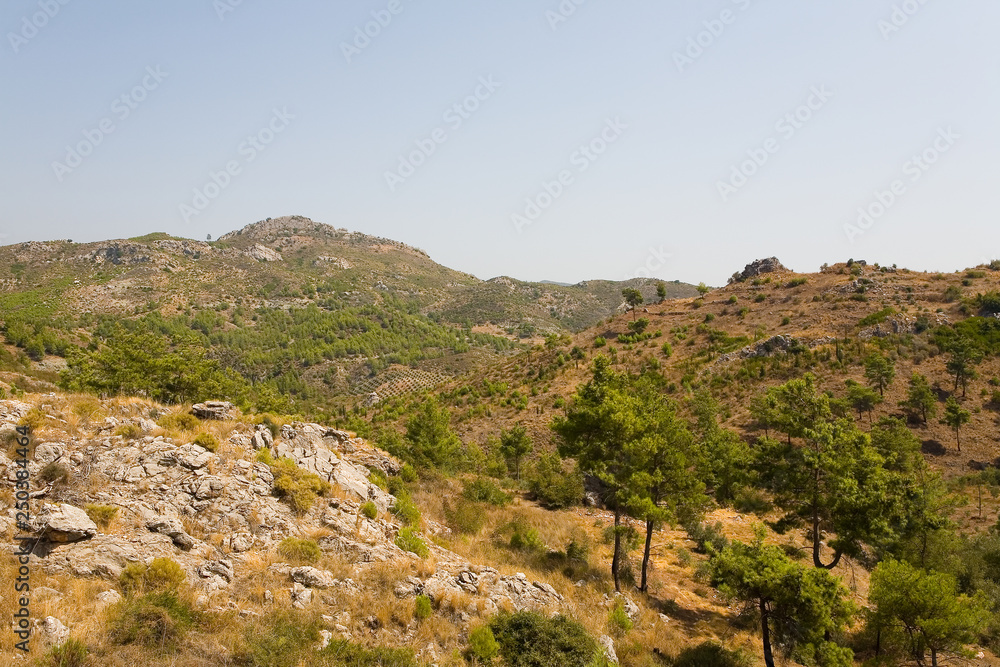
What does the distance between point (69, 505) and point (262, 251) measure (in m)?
184

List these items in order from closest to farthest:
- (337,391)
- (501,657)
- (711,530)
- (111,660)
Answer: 1. (111,660)
2. (501,657)
3. (711,530)
4. (337,391)

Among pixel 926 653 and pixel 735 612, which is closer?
pixel 926 653

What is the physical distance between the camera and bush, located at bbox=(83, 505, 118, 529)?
9773 millimetres

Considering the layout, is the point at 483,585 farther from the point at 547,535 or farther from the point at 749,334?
the point at 749,334

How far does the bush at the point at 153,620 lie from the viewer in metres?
7.20

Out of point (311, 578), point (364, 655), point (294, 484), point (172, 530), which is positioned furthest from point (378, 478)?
point (364, 655)

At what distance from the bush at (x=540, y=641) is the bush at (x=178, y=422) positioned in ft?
34.2

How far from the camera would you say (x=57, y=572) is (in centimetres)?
827

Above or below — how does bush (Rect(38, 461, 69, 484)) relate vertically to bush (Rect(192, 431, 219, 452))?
below

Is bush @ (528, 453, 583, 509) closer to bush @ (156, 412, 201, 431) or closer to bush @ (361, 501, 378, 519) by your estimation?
bush @ (361, 501, 378, 519)

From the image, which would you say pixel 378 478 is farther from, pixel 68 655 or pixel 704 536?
pixel 704 536

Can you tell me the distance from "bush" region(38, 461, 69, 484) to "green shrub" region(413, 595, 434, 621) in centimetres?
838

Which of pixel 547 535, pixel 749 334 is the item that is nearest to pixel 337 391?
pixel 749 334

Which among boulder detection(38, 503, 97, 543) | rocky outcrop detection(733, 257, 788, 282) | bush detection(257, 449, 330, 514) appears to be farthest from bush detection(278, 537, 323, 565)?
rocky outcrop detection(733, 257, 788, 282)
